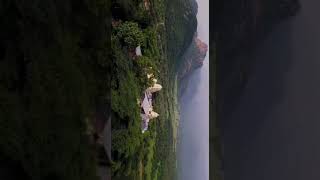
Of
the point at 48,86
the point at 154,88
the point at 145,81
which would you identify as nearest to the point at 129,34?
the point at 145,81

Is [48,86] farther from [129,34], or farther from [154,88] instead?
[154,88]

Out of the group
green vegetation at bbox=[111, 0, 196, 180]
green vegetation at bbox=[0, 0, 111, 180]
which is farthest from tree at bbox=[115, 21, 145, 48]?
green vegetation at bbox=[0, 0, 111, 180]

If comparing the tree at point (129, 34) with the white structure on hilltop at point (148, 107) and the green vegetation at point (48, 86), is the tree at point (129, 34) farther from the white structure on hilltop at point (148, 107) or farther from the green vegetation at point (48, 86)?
the green vegetation at point (48, 86)

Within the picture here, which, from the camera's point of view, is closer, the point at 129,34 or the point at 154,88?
the point at 129,34

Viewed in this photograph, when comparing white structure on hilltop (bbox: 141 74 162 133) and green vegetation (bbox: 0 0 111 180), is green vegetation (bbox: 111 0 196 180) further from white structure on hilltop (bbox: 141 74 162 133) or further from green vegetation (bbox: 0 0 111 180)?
green vegetation (bbox: 0 0 111 180)

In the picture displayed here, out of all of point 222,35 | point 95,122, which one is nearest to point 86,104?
point 95,122
